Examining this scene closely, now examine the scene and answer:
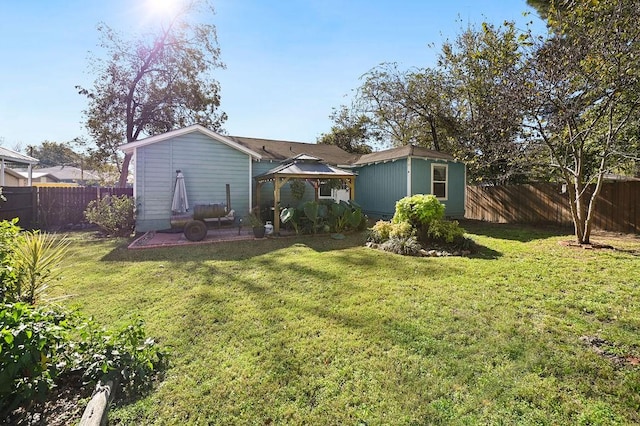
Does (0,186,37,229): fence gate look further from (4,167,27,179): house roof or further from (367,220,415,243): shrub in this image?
(367,220,415,243): shrub

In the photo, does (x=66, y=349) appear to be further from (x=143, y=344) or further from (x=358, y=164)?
(x=358, y=164)

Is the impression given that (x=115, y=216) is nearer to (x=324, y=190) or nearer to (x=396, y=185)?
(x=324, y=190)

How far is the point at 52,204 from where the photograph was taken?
413 inches

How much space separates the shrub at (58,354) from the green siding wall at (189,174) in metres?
7.68

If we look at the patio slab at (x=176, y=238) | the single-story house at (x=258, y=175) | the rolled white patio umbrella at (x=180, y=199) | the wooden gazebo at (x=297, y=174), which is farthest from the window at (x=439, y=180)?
the rolled white patio umbrella at (x=180, y=199)

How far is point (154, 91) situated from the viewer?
635 inches

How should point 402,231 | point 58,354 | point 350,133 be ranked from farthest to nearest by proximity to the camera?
point 350,133 < point 402,231 < point 58,354

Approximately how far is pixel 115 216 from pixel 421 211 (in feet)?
28.5

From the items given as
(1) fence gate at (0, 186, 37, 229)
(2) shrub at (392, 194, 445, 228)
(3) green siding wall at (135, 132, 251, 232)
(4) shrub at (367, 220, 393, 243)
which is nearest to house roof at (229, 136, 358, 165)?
(3) green siding wall at (135, 132, 251, 232)

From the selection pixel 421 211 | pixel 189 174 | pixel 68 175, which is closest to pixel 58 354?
pixel 421 211

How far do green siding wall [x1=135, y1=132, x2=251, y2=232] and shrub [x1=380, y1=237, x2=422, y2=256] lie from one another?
19.4 ft

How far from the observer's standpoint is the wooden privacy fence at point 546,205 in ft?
29.5

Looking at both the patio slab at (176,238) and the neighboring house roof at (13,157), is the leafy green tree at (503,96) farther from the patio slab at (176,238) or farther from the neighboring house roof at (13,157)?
the neighboring house roof at (13,157)

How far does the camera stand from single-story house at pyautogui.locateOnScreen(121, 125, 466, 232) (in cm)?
950
